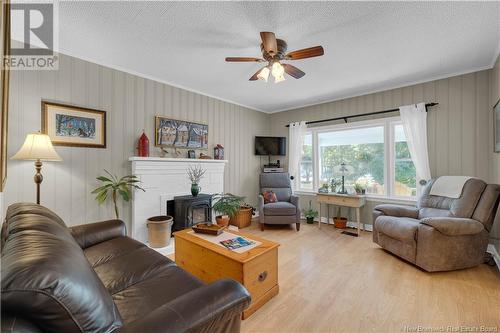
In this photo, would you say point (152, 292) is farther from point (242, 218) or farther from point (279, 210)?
point (242, 218)

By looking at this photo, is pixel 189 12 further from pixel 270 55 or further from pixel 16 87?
pixel 16 87

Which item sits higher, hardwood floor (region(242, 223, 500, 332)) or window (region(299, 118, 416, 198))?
window (region(299, 118, 416, 198))

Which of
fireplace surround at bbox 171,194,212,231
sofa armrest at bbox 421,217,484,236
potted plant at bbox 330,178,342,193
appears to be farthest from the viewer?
potted plant at bbox 330,178,342,193

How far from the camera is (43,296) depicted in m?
0.62

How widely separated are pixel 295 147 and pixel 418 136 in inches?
83.3

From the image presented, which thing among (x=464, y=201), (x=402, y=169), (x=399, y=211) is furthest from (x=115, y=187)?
(x=402, y=169)

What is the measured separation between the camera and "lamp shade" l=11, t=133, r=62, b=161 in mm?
2029

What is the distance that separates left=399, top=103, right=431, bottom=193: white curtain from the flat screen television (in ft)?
7.43

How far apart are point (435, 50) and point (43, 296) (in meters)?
3.69

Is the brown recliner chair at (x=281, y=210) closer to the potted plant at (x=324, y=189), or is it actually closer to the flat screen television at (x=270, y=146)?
the potted plant at (x=324, y=189)

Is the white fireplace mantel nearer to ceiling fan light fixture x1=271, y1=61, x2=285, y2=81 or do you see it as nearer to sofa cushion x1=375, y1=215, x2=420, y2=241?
ceiling fan light fixture x1=271, y1=61, x2=285, y2=81

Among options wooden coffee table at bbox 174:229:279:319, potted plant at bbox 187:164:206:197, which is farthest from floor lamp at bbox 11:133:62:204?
potted plant at bbox 187:164:206:197

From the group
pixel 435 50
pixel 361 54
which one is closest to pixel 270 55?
pixel 361 54

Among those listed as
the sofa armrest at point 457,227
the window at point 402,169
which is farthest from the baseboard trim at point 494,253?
the window at point 402,169
